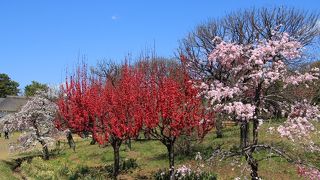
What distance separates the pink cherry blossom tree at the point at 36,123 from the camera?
3300 cm

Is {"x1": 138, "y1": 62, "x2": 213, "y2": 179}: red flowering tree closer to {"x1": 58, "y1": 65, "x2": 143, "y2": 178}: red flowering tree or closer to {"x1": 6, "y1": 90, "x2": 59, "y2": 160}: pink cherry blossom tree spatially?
{"x1": 58, "y1": 65, "x2": 143, "y2": 178}: red flowering tree

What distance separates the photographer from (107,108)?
1920 centimetres

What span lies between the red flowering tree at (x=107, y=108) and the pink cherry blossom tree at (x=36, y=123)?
10.9 m

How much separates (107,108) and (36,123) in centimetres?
1654

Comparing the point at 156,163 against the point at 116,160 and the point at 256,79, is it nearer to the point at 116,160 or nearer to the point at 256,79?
the point at 116,160

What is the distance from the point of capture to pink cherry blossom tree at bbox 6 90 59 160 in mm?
33000

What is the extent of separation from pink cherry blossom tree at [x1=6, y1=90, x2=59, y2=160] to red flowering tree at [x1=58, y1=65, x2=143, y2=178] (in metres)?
10.9

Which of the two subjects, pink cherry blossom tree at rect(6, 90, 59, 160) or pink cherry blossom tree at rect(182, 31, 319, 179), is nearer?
pink cherry blossom tree at rect(182, 31, 319, 179)

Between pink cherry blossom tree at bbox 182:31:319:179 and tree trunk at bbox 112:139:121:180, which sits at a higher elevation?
pink cherry blossom tree at bbox 182:31:319:179

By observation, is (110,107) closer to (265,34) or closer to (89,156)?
(89,156)

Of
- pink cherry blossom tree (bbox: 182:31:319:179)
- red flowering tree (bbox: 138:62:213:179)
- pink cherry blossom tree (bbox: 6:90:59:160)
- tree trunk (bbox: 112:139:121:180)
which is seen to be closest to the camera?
pink cherry blossom tree (bbox: 182:31:319:179)

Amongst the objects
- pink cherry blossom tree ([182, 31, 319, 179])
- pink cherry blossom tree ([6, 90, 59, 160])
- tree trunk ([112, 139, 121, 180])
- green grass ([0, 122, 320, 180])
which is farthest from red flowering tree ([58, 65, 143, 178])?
pink cherry blossom tree ([6, 90, 59, 160])

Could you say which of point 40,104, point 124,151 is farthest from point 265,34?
point 40,104

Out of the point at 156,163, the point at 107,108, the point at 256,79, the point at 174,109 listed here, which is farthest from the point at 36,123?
the point at 256,79
